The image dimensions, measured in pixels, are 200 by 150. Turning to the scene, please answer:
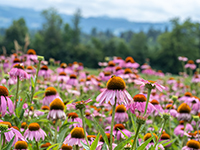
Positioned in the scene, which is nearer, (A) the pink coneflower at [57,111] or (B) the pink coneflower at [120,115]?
(A) the pink coneflower at [57,111]

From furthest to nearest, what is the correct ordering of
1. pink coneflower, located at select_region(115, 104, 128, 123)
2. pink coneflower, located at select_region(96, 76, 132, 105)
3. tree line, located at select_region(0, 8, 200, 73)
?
tree line, located at select_region(0, 8, 200, 73) → pink coneflower, located at select_region(115, 104, 128, 123) → pink coneflower, located at select_region(96, 76, 132, 105)

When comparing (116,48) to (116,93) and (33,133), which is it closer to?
(33,133)

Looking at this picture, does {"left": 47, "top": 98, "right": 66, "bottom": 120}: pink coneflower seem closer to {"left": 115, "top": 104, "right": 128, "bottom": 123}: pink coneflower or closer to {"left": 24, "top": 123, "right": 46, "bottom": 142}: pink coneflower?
{"left": 24, "top": 123, "right": 46, "bottom": 142}: pink coneflower

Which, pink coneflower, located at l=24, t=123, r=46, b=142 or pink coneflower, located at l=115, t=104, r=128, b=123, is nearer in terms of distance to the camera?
pink coneflower, located at l=24, t=123, r=46, b=142

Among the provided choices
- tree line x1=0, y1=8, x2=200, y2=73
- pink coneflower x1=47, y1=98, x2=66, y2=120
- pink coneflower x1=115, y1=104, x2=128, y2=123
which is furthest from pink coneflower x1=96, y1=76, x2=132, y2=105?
tree line x1=0, y1=8, x2=200, y2=73

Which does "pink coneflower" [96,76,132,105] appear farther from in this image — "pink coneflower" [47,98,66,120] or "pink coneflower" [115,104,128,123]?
"pink coneflower" [115,104,128,123]

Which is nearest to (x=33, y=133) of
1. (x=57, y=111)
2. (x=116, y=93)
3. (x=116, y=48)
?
(x=57, y=111)

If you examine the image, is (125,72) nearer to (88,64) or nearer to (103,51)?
(88,64)

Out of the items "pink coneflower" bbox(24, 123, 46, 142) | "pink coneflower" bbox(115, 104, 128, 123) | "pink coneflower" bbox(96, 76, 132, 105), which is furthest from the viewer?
"pink coneflower" bbox(115, 104, 128, 123)

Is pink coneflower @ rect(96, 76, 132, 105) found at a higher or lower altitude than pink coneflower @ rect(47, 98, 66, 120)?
higher

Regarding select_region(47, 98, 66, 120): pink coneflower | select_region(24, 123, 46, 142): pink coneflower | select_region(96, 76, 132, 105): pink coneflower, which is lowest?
select_region(24, 123, 46, 142): pink coneflower

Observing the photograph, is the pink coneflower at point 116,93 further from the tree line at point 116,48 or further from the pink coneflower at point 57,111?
the tree line at point 116,48

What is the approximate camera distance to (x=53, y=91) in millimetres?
2262

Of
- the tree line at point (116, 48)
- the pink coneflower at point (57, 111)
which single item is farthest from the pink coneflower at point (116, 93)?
the tree line at point (116, 48)
